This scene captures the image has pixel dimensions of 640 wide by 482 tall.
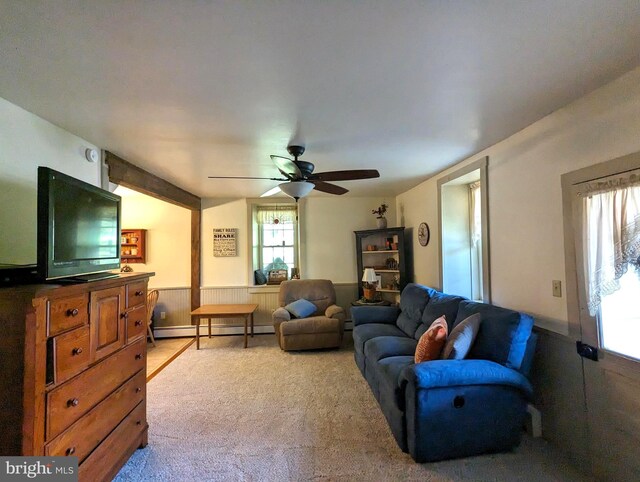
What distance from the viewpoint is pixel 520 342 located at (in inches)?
82.4

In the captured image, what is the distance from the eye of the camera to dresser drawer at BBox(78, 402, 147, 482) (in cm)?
166

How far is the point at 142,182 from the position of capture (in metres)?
3.30

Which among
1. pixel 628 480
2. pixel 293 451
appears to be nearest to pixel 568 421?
pixel 628 480

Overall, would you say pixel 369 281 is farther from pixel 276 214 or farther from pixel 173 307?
pixel 173 307

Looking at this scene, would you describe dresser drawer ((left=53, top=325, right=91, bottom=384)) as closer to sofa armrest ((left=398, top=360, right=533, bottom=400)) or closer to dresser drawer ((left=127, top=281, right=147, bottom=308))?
dresser drawer ((left=127, top=281, right=147, bottom=308))

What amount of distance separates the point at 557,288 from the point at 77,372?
9.83 feet

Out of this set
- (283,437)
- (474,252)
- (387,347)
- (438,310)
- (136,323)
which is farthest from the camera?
(474,252)

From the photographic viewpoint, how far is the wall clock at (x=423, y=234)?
13.8 feet

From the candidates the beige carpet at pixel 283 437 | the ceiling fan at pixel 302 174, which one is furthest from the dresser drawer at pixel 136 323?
the ceiling fan at pixel 302 174

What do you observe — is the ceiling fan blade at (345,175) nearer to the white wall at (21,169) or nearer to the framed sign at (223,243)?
the white wall at (21,169)

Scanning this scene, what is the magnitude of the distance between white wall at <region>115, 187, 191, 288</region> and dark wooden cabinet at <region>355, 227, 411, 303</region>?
3039 millimetres

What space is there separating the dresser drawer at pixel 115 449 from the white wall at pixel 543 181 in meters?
3.01

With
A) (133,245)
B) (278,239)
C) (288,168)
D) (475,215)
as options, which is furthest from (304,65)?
(133,245)

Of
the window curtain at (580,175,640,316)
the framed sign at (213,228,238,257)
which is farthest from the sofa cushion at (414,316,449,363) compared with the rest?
the framed sign at (213,228,238,257)
